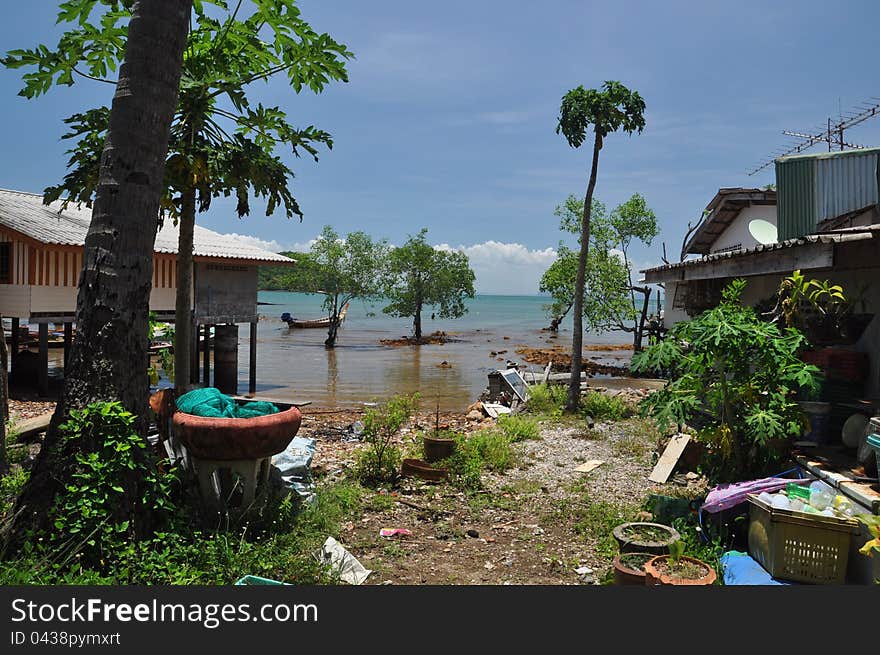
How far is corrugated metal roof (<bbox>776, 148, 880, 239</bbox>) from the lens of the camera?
11141 mm

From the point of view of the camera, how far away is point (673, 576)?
492 centimetres

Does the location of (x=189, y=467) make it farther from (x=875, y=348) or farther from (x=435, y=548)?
(x=875, y=348)

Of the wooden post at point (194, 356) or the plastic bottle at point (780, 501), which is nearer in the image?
the plastic bottle at point (780, 501)

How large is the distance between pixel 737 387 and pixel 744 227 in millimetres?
12258

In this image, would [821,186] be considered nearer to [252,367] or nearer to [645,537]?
[645,537]

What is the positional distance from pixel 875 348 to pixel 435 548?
5576 mm

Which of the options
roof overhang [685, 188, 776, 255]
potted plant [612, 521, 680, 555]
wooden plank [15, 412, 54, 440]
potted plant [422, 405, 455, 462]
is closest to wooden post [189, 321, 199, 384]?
wooden plank [15, 412, 54, 440]

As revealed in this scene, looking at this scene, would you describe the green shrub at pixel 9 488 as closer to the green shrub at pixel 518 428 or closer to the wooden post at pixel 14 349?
the green shrub at pixel 518 428

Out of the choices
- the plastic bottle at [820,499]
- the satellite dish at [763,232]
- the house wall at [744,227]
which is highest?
the house wall at [744,227]

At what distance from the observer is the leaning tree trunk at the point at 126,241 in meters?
5.07

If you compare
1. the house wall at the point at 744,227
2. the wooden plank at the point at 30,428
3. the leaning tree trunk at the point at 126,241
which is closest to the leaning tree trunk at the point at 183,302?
the leaning tree trunk at the point at 126,241

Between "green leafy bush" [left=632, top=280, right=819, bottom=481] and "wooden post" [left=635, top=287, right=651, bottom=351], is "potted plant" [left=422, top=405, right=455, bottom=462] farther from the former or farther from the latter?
"wooden post" [left=635, top=287, right=651, bottom=351]

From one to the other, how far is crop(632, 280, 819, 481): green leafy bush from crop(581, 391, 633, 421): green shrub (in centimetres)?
756

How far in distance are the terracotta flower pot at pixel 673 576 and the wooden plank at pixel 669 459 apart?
3.74 metres
